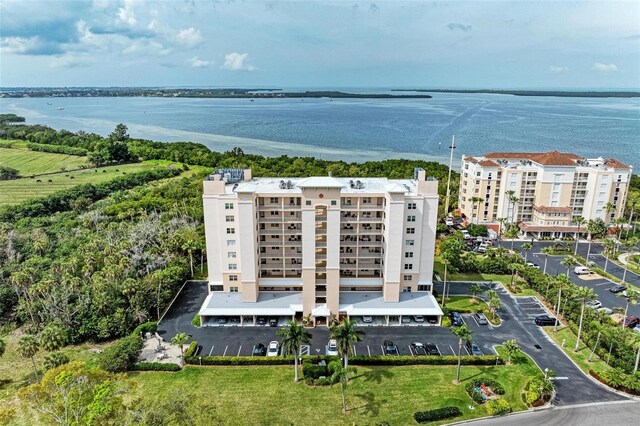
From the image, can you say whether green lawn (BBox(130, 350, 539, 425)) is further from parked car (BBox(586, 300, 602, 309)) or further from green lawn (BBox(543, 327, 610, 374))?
parked car (BBox(586, 300, 602, 309))

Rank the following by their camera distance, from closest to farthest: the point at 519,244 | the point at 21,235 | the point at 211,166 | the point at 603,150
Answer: the point at 21,235
the point at 519,244
the point at 211,166
the point at 603,150

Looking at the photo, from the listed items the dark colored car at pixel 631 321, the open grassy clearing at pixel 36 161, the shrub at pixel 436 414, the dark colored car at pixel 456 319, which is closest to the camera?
the shrub at pixel 436 414

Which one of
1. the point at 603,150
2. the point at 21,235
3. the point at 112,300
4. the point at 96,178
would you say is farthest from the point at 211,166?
the point at 603,150

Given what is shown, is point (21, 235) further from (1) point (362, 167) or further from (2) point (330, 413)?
(1) point (362, 167)

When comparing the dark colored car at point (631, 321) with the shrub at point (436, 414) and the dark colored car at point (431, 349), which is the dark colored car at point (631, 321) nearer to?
the dark colored car at point (431, 349)

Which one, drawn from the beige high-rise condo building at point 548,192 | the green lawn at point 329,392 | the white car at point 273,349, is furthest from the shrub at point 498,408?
the beige high-rise condo building at point 548,192

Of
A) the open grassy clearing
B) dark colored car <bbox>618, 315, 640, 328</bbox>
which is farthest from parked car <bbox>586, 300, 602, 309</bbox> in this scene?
the open grassy clearing

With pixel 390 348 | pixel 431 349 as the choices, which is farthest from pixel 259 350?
pixel 431 349
